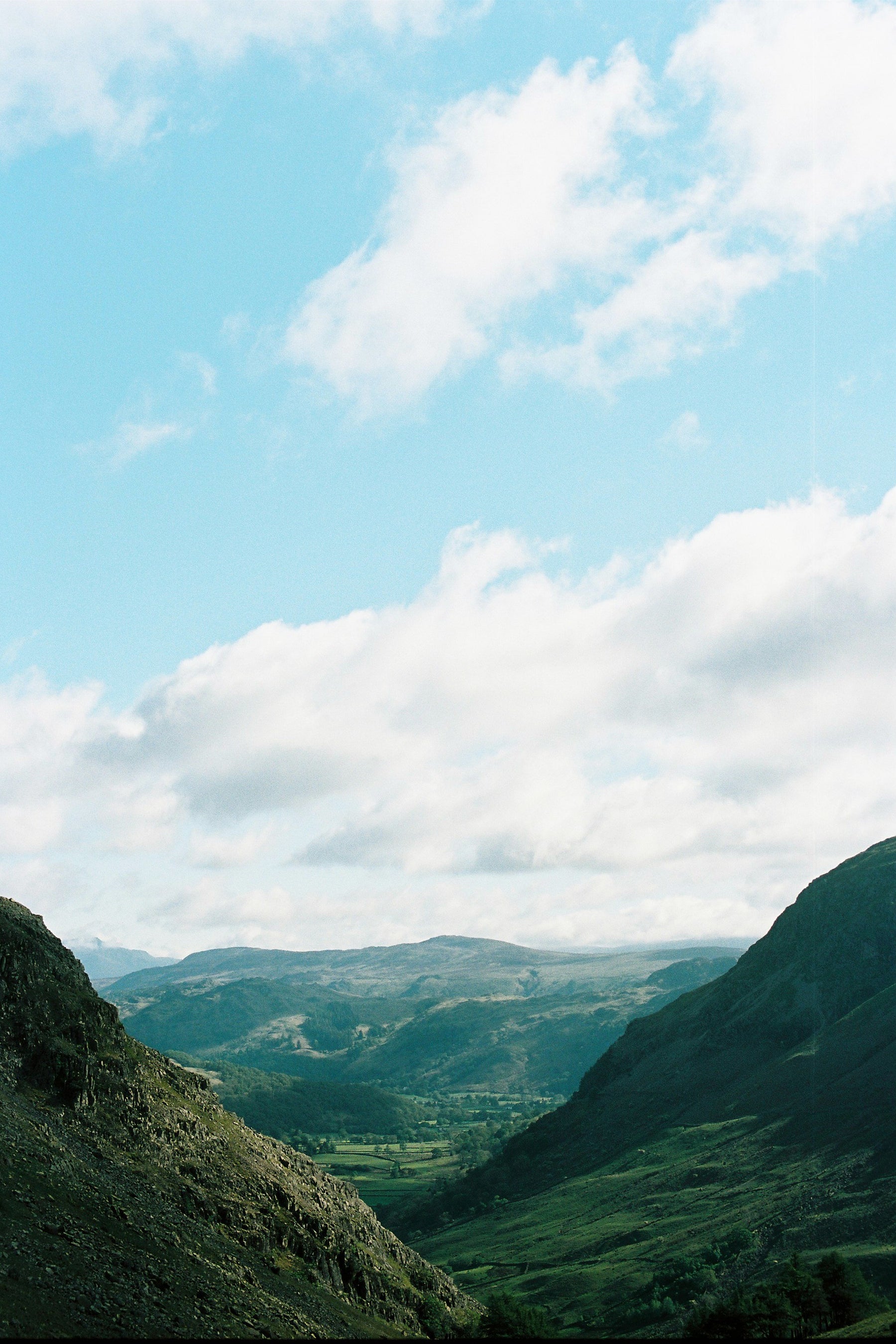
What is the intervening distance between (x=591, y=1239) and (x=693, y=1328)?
95191 mm

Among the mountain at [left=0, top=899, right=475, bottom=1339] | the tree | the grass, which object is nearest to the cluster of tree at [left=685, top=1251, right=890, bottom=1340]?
the tree

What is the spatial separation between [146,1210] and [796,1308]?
7674 cm

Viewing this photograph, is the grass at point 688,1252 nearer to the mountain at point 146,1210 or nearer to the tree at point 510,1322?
the tree at point 510,1322

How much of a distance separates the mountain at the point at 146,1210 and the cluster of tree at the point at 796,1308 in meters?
28.1

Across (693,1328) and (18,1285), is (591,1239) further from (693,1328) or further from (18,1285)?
(18,1285)

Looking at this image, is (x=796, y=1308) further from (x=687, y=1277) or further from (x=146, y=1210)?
(x=146, y=1210)

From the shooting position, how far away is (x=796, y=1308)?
110 meters

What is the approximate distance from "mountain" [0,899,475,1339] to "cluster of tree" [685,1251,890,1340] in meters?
28.1

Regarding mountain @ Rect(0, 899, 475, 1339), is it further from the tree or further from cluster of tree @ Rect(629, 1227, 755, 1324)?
cluster of tree @ Rect(629, 1227, 755, 1324)

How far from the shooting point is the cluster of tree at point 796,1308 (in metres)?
104

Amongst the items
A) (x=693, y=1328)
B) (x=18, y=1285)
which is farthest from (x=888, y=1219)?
(x=18, y=1285)

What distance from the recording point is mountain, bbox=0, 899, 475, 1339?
6297 centimetres

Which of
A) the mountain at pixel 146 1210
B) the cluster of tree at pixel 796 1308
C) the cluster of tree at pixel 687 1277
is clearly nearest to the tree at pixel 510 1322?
the mountain at pixel 146 1210

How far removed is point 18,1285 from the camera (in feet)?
188
